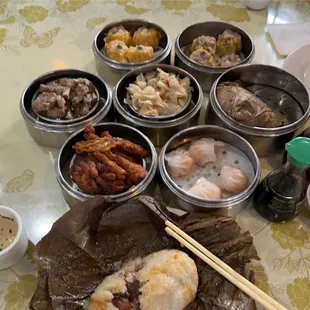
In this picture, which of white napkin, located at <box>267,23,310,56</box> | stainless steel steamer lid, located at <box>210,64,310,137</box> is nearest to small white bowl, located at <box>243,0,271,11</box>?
white napkin, located at <box>267,23,310,56</box>

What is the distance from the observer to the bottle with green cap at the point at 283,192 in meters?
1.81

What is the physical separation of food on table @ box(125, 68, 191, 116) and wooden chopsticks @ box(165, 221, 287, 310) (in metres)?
0.74

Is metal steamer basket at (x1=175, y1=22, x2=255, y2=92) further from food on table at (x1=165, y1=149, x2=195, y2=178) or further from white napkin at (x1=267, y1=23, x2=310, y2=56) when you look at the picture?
food on table at (x1=165, y1=149, x2=195, y2=178)

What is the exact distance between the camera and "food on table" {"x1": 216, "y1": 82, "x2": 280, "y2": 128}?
7.30 feet

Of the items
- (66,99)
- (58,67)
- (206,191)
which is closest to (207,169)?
(206,191)

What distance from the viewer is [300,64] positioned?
8.59 feet

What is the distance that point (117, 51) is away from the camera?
8.35 ft

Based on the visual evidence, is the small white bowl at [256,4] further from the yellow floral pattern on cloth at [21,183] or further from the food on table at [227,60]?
the yellow floral pattern on cloth at [21,183]

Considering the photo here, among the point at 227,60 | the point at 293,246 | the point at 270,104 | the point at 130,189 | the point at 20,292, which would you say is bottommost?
the point at 20,292

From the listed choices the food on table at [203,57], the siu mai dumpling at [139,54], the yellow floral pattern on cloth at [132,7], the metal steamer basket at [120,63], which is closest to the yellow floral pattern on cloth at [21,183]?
the metal steamer basket at [120,63]

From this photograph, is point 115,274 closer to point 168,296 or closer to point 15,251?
point 168,296

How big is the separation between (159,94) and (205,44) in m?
0.57

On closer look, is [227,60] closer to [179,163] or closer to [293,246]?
[179,163]

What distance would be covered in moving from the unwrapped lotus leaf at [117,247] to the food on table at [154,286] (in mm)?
53
